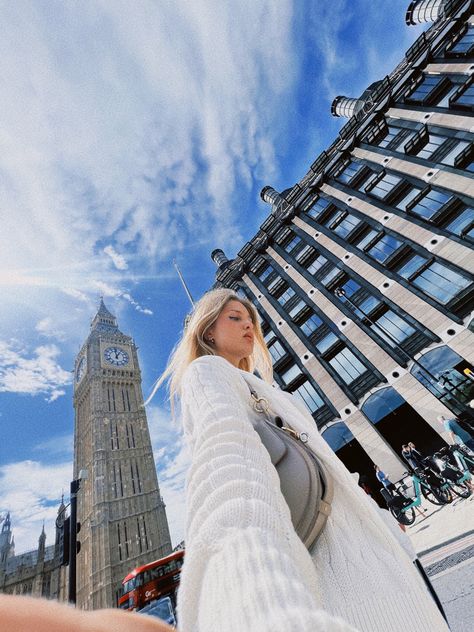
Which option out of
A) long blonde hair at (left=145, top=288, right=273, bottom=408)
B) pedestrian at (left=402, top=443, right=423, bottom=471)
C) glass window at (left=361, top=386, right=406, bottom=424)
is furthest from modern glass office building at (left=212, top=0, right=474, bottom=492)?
long blonde hair at (left=145, top=288, right=273, bottom=408)

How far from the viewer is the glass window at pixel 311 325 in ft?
61.8

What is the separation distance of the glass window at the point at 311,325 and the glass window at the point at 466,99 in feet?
44.8

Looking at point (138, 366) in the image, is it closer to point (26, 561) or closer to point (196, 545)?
point (26, 561)

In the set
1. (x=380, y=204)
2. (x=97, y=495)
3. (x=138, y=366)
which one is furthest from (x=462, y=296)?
(x=138, y=366)

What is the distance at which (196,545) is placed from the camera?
2.51 feet

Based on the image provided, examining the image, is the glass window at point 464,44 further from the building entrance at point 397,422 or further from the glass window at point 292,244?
the building entrance at point 397,422

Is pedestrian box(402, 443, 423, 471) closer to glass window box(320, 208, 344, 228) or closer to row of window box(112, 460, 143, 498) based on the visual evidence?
glass window box(320, 208, 344, 228)

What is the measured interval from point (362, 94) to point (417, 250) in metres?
18.8

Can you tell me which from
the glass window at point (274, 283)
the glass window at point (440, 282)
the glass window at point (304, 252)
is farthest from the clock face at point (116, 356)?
the glass window at point (440, 282)

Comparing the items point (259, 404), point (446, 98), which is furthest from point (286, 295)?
point (259, 404)

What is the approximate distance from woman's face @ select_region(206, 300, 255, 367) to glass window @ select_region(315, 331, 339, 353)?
16147mm

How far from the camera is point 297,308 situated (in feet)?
66.6

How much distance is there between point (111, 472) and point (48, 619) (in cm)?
5503

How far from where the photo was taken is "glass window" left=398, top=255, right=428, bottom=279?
15523 mm
